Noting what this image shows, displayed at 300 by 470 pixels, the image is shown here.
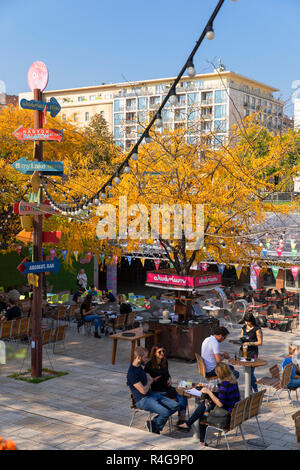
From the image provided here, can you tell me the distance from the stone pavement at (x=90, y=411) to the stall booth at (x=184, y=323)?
1.31 feet

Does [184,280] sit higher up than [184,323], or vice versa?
[184,280]

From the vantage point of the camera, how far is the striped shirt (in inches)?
308

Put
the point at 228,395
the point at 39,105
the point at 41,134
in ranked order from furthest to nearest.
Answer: the point at 39,105, the point at 41,134, the point at 228,395

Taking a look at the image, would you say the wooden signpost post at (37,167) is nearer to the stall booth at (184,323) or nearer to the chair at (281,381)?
the stall booth at (184,323)

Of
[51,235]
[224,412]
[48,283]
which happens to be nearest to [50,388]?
[51,235]

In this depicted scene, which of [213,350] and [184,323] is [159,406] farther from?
[184,323]

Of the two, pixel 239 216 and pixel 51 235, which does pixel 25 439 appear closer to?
pixel 51 235

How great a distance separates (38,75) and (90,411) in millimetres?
7159

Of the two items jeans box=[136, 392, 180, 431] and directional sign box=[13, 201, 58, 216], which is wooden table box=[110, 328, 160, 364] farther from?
jeans box=[136, 392, 180, 431]

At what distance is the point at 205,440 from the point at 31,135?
23.1 ft

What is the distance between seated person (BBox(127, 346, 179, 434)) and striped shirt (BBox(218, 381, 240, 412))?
3.12 ft

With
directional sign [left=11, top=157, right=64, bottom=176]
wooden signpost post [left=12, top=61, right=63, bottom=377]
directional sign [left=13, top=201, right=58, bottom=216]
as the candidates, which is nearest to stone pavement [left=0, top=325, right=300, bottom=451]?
wooden signpost post [left=12, top=61, right=63, bottom=377]

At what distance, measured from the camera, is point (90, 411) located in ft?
32.0

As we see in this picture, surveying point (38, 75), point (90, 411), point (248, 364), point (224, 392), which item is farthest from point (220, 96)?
point (224, 392)
